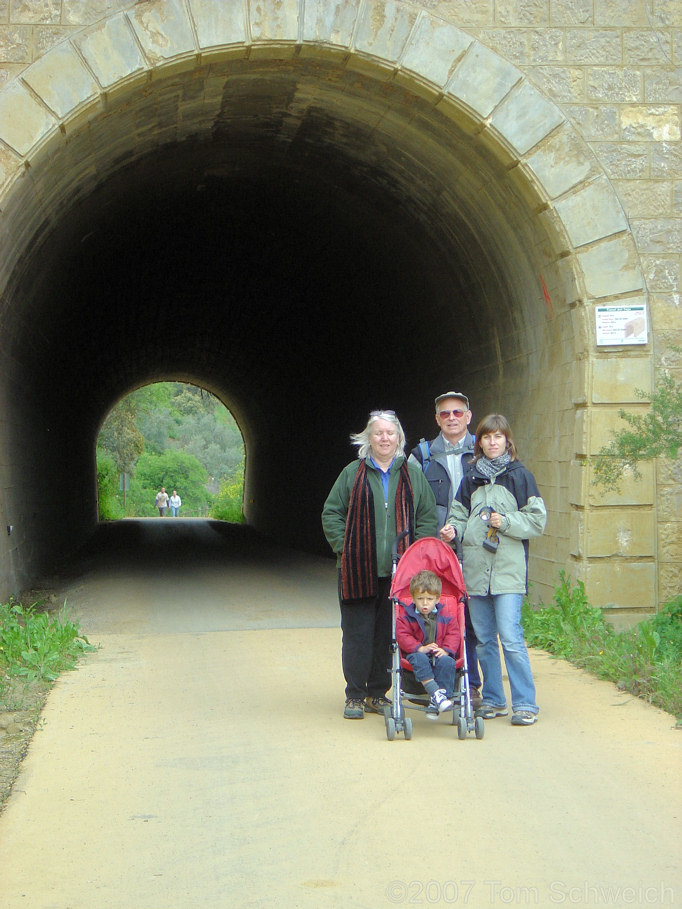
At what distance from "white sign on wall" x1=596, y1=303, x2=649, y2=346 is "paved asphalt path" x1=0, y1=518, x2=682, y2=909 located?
2686 millimetres

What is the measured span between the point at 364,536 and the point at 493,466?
85 centimetres

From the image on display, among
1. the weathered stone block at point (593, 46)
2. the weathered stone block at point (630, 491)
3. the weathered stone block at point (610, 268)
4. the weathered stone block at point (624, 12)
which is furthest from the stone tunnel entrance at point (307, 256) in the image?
the weathered stone block at point (624, 12)

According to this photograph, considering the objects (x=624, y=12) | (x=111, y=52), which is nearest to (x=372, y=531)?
(x=111, y=52)

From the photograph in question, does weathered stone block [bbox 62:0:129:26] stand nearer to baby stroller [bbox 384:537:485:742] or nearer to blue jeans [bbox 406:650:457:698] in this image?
baby stroller [bbox 384:537:485:742]

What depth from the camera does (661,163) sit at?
27.8ft

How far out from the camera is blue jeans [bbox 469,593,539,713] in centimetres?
574

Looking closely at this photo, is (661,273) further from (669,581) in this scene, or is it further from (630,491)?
(669,581)

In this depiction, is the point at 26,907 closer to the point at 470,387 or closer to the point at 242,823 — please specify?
the point at 242,823

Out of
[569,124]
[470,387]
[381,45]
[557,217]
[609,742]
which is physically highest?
[381,45]

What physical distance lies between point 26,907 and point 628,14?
26.7ft

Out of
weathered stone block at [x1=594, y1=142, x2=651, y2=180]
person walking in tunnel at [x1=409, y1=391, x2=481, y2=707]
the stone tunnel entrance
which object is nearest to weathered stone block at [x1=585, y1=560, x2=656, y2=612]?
the stone tunnel entrance

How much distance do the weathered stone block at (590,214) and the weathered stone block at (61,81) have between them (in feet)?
12.7

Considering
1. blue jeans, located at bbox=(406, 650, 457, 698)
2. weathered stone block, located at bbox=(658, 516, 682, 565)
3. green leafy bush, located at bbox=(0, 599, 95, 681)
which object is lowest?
green leafy bush, located at bbox=(0, 599, 95, 681)

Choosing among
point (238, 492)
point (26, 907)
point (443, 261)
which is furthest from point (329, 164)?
point (238, 492)
